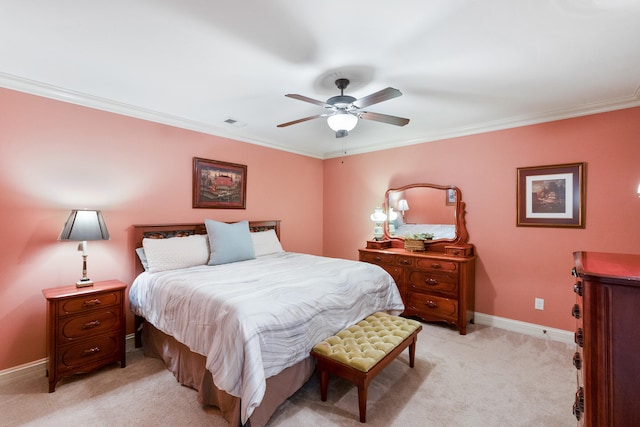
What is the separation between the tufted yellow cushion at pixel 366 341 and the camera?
75.2 inches

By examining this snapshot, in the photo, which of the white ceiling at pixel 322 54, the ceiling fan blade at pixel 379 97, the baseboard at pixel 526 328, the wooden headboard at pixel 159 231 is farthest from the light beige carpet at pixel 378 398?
the white ceiling at pixel 322 54

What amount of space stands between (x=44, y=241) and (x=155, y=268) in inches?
36.3

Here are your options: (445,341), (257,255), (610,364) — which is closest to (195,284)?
(257,255)

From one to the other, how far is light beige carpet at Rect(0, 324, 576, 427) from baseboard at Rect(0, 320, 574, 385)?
70mm

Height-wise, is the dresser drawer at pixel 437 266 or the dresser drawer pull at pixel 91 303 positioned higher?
the dresser drawer at pixel 437 266

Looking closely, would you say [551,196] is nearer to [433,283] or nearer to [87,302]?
[433,283]

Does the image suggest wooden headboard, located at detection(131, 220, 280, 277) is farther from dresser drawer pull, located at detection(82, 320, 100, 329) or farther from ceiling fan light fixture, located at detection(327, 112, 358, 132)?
ceiling fan light fixture, located at detection(327, 112, 358, 132)

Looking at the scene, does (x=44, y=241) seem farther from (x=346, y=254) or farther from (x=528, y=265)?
(x=528, y=265)

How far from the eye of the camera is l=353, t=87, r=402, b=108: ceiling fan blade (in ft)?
6.48

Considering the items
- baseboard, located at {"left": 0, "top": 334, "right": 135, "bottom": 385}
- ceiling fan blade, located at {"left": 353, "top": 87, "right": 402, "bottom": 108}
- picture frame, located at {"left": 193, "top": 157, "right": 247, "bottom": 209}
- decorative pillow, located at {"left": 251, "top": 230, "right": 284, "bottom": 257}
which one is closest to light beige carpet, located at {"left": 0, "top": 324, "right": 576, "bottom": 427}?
baseboard, located at {"left": 0, "top": 334, "right": 135, "bottom": 385}

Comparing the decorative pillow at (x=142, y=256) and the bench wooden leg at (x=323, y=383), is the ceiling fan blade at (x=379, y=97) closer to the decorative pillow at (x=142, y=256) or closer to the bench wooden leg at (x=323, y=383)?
the bench wooden leg at (x=323, y=383)

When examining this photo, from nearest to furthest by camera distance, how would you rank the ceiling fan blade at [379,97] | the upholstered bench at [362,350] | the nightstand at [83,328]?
1. the upholstered bench at [362,350]
2. the ceiling fan blade at [379,97]
3. the nightstand at [83,328]

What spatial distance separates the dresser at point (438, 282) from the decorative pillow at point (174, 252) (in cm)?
236

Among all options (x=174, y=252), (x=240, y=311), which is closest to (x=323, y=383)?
(x=240, y=311)
